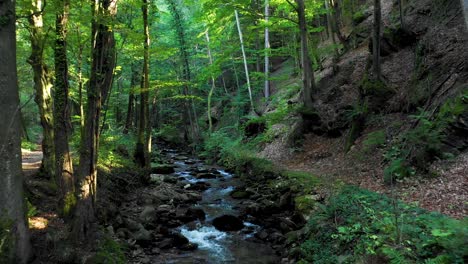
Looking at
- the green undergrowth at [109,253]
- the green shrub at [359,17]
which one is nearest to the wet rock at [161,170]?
the green undergrowth at [109,253]

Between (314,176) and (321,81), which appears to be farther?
(321,81)

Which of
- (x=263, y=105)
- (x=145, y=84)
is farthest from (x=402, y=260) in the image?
(x=263, y=105)

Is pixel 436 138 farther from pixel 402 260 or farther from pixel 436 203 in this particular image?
pixel 402 260

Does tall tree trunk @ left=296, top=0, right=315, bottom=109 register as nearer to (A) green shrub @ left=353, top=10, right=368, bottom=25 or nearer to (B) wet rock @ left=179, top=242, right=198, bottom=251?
(A) green shrub @ left=353, top=10, right=368, bottom=25

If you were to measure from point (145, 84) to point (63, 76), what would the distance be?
706 centimetres

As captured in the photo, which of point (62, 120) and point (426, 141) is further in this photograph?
point (426, 141)

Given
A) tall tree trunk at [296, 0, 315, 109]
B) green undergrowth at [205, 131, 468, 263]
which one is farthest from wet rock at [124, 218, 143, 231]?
tall tree trunk at [296, 0, 315, 109]

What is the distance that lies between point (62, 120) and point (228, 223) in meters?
5.54

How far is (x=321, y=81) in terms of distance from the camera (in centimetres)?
1605

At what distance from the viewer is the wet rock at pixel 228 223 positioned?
30.5 feet

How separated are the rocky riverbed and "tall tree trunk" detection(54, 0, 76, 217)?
1420mm

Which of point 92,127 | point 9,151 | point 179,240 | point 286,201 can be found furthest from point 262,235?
point 9,151

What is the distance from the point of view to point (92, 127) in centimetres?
643

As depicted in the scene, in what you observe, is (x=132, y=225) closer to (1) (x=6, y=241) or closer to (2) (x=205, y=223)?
(2) (x=205, y=223)
